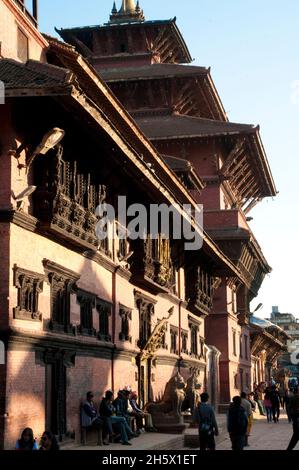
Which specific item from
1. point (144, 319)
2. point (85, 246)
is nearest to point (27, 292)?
point (85, 246)

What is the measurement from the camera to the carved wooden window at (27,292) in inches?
599

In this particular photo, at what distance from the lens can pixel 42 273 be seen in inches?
648

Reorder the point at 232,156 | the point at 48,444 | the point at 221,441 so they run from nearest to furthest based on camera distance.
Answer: the point at 48,444 < the point at 221,441 < the point at 232,156

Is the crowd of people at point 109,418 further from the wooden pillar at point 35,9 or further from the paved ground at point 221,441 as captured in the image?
the wooden pillar at point 35,9

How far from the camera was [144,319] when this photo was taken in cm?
2570

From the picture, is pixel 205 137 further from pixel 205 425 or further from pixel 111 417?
pixel 205 425

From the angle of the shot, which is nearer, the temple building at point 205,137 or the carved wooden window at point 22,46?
the carved wooden window at point 22,46

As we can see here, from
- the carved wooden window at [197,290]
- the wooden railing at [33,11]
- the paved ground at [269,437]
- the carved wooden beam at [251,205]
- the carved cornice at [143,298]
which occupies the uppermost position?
the carved wooden beam at [251,205]

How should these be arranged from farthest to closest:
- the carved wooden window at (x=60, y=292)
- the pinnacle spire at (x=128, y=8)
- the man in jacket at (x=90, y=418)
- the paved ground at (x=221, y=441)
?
the pinnacle spire at (x=128, y=8) → the man in jacket at (x=90, y=418) → the paved ground at (x=221, y=441) → the carved wooden window at (x=60, y=292)

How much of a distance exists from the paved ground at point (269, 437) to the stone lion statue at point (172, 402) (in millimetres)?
1568

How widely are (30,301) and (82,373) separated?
3553 mm

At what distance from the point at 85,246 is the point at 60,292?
1.19 m

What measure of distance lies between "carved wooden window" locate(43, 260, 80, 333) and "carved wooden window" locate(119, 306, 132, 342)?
4528 millimetres

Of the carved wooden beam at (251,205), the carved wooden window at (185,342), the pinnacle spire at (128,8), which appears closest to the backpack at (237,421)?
the carved wooden window at (185,342)
